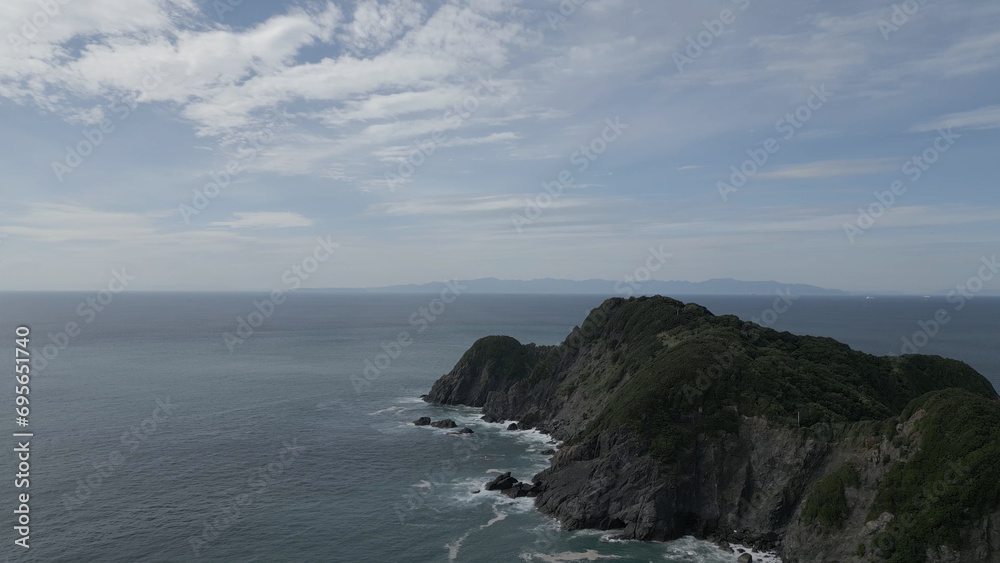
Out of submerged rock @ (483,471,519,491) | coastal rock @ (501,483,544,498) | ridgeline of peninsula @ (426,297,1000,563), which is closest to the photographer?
ridgeline of peninsula @ (426,297,1000,563)

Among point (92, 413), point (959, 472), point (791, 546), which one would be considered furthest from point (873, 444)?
point (92, 413)

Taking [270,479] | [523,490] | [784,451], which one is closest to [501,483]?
[523,490]

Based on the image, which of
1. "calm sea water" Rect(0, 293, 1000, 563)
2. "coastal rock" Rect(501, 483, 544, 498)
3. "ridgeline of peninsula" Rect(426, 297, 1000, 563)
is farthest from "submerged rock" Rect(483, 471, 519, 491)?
"ridgeline of peninsula" Rect(426, 297, 1000, 563)

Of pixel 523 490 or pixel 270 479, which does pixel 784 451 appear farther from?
pixel 270 479

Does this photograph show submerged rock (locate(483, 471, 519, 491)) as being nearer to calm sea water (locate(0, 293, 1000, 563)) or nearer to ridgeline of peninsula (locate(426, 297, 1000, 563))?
calm sea water (locate(0, 293, 1000, 563))

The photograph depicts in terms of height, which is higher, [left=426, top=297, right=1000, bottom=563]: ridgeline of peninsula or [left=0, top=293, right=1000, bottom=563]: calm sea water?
[left=426, top=297, right=1000, bottom=563]: ridgeline of peninsula

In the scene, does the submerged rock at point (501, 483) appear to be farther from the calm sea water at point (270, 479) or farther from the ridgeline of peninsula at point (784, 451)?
the ridgeline of peninsula at point (784, 451)

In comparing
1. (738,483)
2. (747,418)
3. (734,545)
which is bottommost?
(734,545)

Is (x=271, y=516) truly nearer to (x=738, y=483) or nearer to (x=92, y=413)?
(x=738, y=483)
